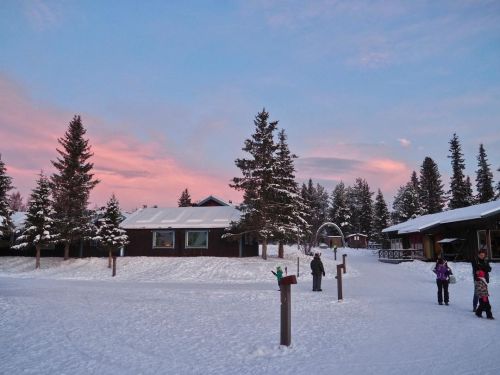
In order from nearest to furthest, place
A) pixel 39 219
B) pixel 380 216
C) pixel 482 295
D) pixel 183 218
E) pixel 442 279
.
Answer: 1. pixel 482 295
2. pixel 442 279
3. pixel 39 219
4. pixel 183 218
5. pixel 380 216

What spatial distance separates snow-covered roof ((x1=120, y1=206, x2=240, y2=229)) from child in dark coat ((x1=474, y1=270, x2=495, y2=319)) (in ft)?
81.5

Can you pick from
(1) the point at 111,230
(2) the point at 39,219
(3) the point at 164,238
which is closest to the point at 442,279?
(1) the point at 111,230

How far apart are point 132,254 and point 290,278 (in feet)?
103

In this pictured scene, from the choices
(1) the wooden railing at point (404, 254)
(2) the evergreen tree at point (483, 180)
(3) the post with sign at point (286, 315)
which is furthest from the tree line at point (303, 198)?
(3) the post with sign at point (286, 315)

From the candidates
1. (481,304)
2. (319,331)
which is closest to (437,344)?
(319,331)

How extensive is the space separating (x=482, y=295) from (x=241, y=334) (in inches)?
271

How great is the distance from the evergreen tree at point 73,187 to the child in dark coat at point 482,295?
33294mm

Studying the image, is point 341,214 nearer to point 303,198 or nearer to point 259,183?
point 303,198

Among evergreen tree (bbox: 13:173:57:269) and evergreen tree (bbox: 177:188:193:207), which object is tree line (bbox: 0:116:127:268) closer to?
evergreen tree (bbox: 13:173:57:269)

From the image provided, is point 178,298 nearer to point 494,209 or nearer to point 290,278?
point 290,278

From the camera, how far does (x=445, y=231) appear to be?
35188mm

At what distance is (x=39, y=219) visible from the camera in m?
35.0

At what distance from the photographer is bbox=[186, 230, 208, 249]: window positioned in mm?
35969

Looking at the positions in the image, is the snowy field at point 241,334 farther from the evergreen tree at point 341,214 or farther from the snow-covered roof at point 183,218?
the evergreen tree at point 341,214
